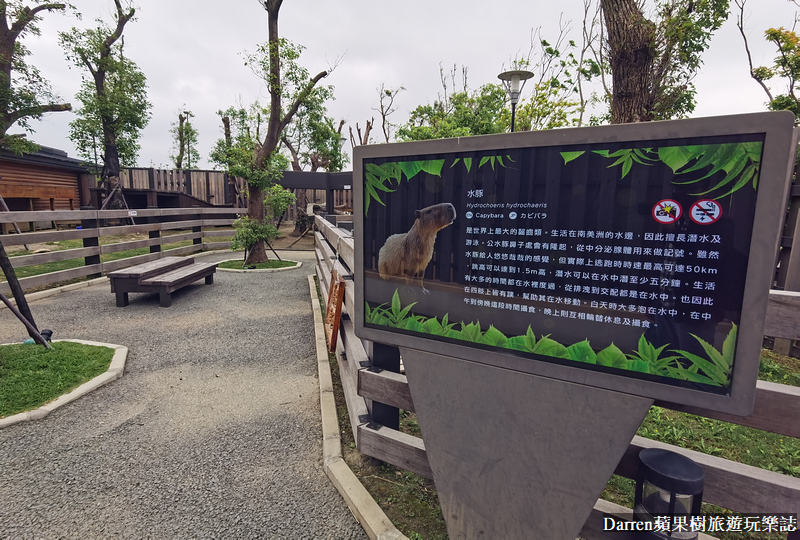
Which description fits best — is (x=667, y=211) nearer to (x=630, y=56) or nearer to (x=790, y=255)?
(x=790, y=255)

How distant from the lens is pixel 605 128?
59.0 inches

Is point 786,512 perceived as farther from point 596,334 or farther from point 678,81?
point 678,81

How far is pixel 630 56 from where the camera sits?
5.78 meters

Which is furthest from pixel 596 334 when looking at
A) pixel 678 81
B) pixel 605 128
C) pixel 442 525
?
pixel 678 81

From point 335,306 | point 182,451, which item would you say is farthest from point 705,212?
point 182,451

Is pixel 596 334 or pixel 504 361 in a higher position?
pixel 596 334

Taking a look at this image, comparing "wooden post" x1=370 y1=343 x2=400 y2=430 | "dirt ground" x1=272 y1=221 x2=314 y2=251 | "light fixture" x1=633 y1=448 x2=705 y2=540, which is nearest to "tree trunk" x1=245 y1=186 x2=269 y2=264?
"dirt ground" x1=272 y1=221 x2=314 y2=251

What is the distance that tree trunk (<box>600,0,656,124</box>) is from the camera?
5.64 m

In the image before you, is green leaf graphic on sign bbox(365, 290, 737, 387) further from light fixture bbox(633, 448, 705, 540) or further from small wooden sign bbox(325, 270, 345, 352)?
small wooden sign bbox(325, 270, 345, 352)

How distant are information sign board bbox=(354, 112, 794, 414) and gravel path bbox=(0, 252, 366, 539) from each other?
154cm

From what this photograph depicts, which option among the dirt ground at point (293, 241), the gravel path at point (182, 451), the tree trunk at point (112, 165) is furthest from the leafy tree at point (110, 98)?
the gravel path at point (182, 451)

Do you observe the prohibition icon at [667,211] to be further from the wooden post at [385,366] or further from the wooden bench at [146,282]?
the wooden bench at [146,282]

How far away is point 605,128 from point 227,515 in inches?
116

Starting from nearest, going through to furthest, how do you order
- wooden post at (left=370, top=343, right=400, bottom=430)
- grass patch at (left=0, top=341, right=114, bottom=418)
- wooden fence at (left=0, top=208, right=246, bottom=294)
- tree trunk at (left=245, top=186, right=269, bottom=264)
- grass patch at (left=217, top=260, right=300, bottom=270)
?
wooden post at (left=370, top=343, right=400, bottom=430), grass patch at (left=0, top=341, right=114, bottom=418), wooden fence at (left=0, top=208, right=246, bottom=294), grass patch at (left=217, top=260, right=300, bottom=270), tree trunk at (left=245, top=186, right=269, bottom=264)
